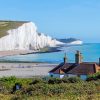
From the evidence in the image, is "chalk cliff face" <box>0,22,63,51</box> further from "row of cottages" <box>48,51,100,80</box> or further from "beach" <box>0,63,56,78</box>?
"row of cottages" <box>48,51,100,80</box>

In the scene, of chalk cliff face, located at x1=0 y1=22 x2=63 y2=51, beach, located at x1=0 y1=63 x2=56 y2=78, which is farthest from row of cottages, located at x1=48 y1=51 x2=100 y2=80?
chalk cliff face, located at x1=0 y1=22 x2=63 y2=51

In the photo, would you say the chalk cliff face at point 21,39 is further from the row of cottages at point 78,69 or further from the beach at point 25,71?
the row of cottages at point 78,69

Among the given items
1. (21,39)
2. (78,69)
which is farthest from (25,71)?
(21,39)

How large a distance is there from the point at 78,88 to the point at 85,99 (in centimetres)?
163

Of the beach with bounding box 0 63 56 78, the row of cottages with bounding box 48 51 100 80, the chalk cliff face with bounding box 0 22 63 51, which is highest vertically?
the chalk cliff face with bounding box 0 22 63 51

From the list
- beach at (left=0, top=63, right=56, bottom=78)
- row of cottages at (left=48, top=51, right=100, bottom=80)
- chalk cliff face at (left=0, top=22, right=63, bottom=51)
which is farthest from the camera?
chalk cliff face at (left=0, top=22, right=63, bottom=51)

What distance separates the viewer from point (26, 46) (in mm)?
139625

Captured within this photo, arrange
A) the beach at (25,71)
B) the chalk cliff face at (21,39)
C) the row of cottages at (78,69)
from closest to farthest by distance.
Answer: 1. the row of cottages at (78,69)
2. the beach at (25,71)
3. the chalk cliff face at (21,39)

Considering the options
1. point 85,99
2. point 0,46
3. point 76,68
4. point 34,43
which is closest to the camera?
point 85,99

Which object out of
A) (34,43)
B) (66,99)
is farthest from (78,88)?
(34,43)

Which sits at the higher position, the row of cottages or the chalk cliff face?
the chalk cliff face

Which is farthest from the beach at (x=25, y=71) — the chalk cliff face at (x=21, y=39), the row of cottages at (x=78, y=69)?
the chalk cliff face at (x=21, y=39)

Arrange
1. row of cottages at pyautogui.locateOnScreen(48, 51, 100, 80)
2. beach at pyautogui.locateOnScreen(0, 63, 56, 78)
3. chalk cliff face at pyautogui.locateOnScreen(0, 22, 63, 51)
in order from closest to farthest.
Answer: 1. row of cottages at pyautogui.locateOnScreen(48, 51, 100, 80)
2. beach at pyautogui.locateOnScreen(0, 63, 56, 78)
3. chalk cliff face at pyautogui.locateOnScreen(0, 22, 63, 51)

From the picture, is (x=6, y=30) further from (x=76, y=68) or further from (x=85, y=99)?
(x=85, y=99)
